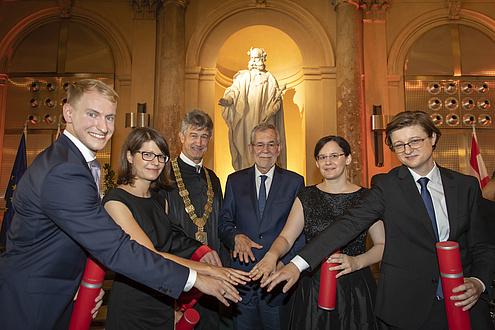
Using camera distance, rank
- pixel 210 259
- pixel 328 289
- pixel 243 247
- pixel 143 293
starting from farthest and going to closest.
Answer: pixel 243 247, pixel 210 259, pixel 143 293, pixel 328 289

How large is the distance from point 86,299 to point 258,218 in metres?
1.41

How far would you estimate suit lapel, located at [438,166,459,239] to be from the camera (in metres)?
1.81

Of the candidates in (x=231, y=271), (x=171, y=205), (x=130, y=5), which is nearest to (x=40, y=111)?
(x=130, y=5)

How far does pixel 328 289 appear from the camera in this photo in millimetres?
1804

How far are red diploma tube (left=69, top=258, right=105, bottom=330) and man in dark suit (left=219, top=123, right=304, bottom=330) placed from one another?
1.01 meters

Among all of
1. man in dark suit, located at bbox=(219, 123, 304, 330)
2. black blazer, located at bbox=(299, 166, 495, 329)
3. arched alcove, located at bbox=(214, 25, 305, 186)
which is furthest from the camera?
arched alcove, located at bbox=(214, 25, 305, 186)

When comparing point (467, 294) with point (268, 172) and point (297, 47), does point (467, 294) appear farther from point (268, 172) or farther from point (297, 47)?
point (297, 47)

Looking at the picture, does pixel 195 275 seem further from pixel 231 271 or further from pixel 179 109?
pixel 179 109

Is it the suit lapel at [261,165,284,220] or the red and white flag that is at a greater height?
the red and white flag

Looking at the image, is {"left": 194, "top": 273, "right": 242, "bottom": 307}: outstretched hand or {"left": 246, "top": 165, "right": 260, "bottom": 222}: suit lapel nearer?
{"left": 194, "top": 273, "right": 242, "bottom": 307}: outstretched hand

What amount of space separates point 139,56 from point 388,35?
5.61m

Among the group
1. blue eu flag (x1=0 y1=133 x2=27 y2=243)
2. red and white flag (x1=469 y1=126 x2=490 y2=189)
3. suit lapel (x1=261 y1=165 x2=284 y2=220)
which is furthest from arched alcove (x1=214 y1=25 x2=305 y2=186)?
suit lapel (x1=261 y1=165 x2=284 y2=220)

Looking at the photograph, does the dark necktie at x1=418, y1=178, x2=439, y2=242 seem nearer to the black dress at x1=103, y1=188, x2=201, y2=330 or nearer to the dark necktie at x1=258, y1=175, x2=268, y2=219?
the dark necktie at x1=258, y1=175, x2=268, y2=219

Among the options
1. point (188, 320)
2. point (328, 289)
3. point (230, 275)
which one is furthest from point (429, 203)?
point (188, 320)
